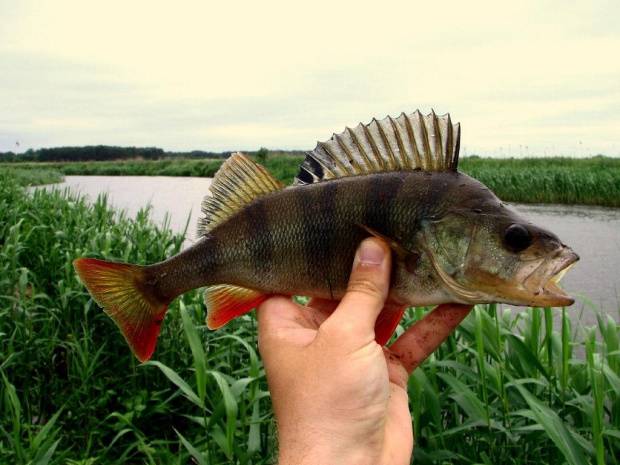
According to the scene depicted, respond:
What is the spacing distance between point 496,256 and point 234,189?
1.22m

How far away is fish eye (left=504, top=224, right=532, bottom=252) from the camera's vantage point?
6.83ft

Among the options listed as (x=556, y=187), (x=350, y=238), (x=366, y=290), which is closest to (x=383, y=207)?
(x=350, y=238)

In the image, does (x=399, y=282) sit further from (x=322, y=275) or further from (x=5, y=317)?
(x=5, y=317)

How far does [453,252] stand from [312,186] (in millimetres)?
679

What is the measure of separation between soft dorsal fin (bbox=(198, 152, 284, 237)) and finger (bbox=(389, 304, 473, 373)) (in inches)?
37.9

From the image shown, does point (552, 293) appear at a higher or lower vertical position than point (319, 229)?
lower

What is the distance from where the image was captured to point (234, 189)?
253cm

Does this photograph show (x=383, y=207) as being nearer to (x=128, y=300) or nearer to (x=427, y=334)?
(x=427, y=334)

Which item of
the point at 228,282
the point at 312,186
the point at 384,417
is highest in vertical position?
the point at 312,186

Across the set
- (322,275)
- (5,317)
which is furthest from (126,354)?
(322,275)

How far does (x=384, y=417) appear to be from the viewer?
212cm

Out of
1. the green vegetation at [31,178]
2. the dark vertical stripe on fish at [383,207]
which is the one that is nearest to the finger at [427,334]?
the dark vertical stripe on fish at [383,207]

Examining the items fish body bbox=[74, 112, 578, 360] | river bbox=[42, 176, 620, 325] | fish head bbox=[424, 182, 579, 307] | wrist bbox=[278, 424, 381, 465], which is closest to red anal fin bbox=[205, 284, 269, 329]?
fish body bbox=[74, 112, 578, 360]

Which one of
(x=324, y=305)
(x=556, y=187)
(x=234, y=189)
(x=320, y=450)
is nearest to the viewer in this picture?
(x=320, y=450)
